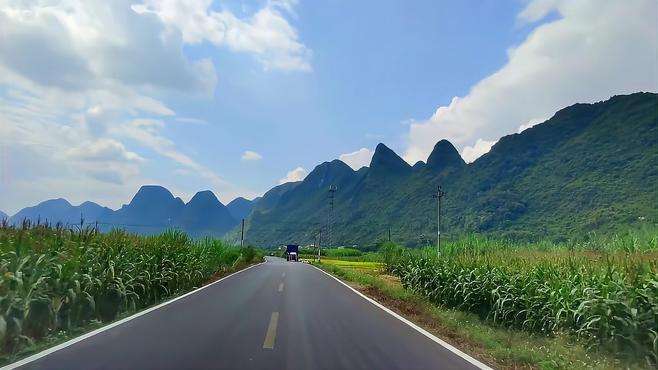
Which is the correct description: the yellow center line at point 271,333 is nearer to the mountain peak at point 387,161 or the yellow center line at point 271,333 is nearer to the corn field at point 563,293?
the corn field at point 563,293

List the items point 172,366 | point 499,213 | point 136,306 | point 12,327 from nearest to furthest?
point 172,366, point 12,327, point 136,306, point 499,213

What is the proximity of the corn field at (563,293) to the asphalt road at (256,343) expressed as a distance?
2813 mm

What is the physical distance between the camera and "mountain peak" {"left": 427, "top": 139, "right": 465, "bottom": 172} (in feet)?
454

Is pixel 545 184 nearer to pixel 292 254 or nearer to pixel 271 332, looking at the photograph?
pixel 292 254

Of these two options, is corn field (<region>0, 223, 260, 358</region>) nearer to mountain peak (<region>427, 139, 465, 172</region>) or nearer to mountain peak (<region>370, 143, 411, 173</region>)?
mountain peak (<region>427, 139, 465, 172</region>)

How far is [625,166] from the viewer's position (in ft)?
243

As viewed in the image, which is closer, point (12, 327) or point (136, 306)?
point (12, 327)

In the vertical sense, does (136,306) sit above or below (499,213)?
below

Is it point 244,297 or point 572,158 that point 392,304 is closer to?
point 244,297

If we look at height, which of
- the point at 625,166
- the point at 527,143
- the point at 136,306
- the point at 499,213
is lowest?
the point at 136,306

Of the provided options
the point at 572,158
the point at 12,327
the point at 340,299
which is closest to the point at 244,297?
the point at 340,299

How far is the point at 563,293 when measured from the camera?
9773 millimetres

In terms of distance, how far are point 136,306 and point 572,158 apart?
9014 centimetres

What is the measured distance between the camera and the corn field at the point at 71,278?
773 cm
